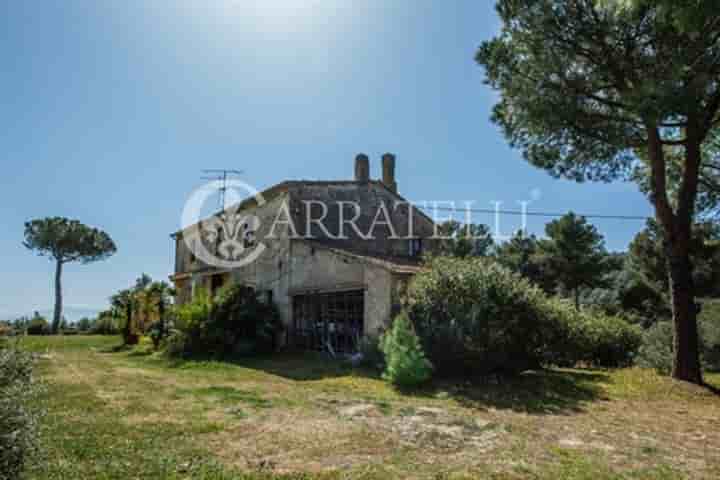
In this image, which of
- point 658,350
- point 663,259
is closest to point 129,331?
point 658,350

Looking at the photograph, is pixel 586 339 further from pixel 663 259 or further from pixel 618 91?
pixel 663 259

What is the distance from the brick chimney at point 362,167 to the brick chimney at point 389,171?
177 centimetres

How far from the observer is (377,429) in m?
5.89

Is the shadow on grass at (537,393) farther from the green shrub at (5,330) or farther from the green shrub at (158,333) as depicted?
the green shrub at (158,333)

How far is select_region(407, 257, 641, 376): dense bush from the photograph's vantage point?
9961 mm

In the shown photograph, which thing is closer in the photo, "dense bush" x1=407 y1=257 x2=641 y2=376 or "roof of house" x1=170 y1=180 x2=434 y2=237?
"dense bush" x1=407 y1=257 x2=641 y2=376

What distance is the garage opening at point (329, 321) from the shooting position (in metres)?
15.1

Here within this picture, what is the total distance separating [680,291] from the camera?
9.59 meters

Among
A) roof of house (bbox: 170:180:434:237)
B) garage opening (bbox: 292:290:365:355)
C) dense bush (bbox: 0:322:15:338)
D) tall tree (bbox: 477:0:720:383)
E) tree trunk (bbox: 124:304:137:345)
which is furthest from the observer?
tree trunk (bbox: 124:304:137:345)

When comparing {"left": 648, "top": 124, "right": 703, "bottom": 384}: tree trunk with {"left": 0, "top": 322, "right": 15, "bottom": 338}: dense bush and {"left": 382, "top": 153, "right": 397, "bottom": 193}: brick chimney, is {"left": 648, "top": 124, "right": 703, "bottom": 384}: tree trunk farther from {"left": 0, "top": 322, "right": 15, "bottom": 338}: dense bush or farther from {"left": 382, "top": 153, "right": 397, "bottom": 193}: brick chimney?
{"left": 382, "top": 153, "right": 397, "bottom": 193}: brick chimney

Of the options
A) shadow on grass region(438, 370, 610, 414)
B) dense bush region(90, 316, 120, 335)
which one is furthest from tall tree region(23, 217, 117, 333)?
shadow on grass region(438, 370, 610, 414)

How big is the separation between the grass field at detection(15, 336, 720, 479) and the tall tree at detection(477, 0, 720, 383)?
346cm

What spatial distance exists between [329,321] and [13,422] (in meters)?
13.1

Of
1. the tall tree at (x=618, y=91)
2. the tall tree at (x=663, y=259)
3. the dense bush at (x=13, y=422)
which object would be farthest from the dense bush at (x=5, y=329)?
the tall tree at (x=663, y=259)
